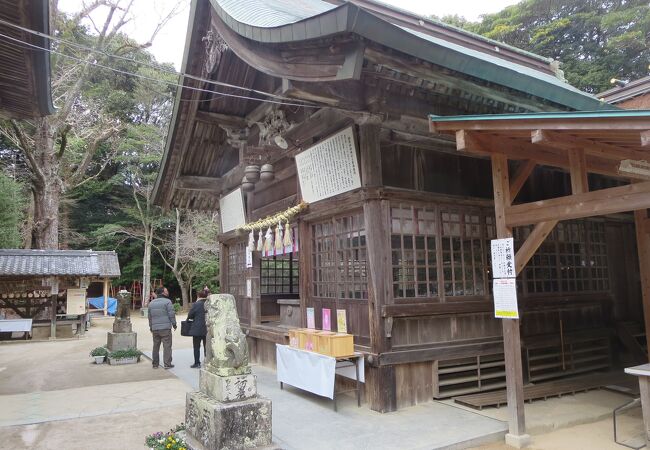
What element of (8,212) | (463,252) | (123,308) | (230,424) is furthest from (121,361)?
(8,212)

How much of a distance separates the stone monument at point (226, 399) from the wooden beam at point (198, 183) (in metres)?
7.36

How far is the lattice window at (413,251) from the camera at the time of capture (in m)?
6.81

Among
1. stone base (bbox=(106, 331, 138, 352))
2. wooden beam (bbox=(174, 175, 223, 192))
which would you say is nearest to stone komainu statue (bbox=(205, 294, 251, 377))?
wooden beam (bbox=(174, 175, 223, 192))

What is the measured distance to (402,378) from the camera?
6605 millimetres

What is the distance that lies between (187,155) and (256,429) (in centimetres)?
832

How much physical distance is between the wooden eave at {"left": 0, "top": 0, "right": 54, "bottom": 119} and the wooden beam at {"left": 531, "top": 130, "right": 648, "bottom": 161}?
5907 mm

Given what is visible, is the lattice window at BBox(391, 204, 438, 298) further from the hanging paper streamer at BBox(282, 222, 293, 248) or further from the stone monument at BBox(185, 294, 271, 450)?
the stone monument at BBox(185, 294, 271, 450)

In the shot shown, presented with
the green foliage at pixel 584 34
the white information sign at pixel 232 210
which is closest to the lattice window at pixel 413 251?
the white information sign at pixel 232 210

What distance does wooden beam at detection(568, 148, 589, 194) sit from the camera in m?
5.09

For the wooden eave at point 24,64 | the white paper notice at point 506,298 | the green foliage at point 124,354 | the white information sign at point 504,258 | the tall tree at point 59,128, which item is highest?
the tall tree at point 59,128

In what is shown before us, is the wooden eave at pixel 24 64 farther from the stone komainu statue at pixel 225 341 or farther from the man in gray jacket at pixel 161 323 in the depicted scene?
the man in gray jacket at pixel 161 323

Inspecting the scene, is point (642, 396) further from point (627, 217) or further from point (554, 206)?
point (627, 217)

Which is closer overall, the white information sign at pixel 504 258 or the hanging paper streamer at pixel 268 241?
the white information sign at pixel 504 258

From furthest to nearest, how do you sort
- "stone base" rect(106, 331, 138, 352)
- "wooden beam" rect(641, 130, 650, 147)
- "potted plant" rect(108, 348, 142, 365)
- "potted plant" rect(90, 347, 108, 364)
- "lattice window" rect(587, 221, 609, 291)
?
"stone base" rect(106, 331, 138, 352) → "potted plant" rect(90, 347, 108, 364) → "potted plant" rect(108, 348, 142, 365) → "lattice window" rect(587, 221, 609, 291) → "wooden beam" rect(641, 130, 650, 147)
